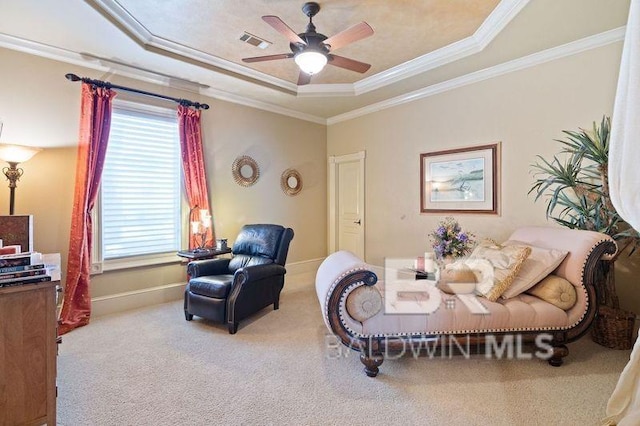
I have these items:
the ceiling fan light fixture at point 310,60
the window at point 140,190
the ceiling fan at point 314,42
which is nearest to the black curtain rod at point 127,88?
the window at point 140,190

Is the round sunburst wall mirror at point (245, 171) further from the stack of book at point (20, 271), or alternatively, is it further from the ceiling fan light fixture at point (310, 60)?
the stack of book at point (20, 271)

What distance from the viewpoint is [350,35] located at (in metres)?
2.39

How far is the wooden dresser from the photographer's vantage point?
1.50 meters

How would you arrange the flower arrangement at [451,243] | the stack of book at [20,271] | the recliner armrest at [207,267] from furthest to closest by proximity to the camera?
the recliner armrest at [207,267]
the flower arrangement at [451,243]
the stack of book at [20,271]

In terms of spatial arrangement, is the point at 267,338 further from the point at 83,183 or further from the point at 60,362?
the point at 83,183

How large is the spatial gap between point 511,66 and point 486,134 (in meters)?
0.79

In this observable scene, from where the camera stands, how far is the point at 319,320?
329cm

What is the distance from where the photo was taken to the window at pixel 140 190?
11.6 feet

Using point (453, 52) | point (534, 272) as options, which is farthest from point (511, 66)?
point (534, 272)

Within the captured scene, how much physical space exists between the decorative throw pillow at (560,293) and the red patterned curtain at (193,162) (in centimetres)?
376

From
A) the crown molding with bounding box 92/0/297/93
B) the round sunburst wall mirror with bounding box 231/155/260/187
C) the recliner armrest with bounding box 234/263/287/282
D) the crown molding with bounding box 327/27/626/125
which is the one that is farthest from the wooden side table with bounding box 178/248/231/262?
the crown molding with bounding box 327/27/626/125

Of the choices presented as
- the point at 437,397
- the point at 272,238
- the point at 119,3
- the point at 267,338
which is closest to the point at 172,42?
the point at 119,3

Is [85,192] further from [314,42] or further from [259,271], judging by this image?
[314,42]

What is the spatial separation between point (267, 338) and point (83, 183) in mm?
2554
